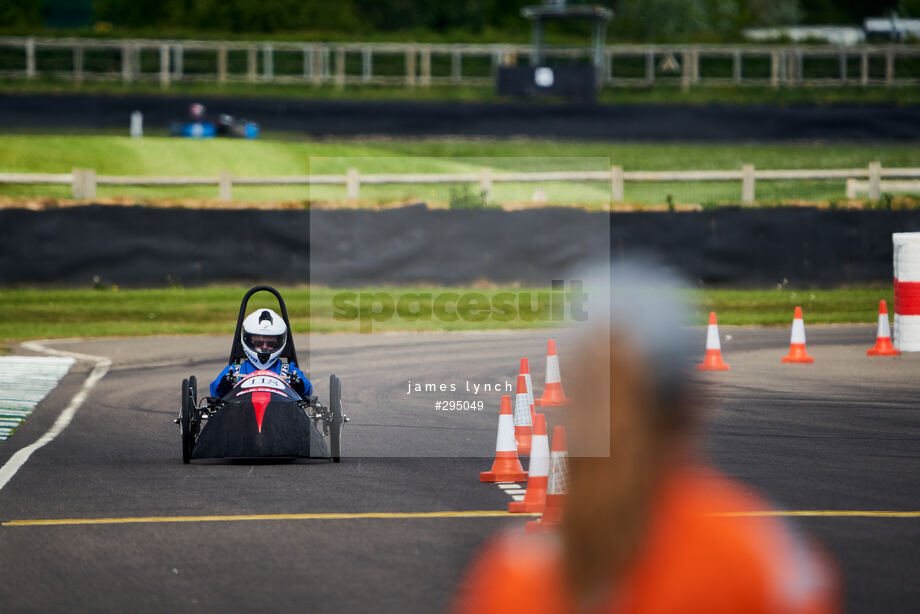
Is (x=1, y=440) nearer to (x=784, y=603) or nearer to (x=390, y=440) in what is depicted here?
(x=390, y=440)

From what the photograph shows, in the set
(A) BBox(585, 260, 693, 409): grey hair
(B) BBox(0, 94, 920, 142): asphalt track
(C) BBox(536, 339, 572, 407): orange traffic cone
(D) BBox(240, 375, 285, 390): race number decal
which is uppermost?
(B) BBox(0, 94, 920, 142): asphalt track

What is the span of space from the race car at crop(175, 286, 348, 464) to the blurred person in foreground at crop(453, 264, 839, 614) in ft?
26.6

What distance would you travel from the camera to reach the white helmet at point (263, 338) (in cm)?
1132

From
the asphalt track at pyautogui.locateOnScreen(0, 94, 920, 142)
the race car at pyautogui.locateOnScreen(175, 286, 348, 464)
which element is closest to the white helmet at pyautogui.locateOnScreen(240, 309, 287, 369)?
the race car at pyautogui.locateOnScreen(175, 286, 348, 464)

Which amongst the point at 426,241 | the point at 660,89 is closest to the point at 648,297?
the point at 426,241

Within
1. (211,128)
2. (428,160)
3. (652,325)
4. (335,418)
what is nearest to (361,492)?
(335,418)

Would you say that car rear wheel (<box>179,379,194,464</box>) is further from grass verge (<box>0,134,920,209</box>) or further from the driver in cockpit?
grass verge (<box>0,134,920,209</box>)

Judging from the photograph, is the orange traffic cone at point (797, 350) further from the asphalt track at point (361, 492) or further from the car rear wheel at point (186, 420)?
the car rear wheel at point (186, 420)

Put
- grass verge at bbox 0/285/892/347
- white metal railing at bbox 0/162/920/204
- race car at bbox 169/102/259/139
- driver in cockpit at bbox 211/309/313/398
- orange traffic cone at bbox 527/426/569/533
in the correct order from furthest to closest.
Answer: race car at bbox 169/102/259/139 → white metal railing at bbox 0/162/920/204 → grass verge at bbox 0/285/892/347 → driver in cockpit at bbox 211/309/313/398 → orange traffic cone at bbox 527/426/569/533

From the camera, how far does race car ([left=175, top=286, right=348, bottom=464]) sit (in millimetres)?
10711

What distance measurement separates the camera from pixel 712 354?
16.3 metres

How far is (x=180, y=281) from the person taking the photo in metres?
23.5

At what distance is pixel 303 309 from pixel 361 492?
45.0ft

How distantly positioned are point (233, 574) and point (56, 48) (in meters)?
38.4
